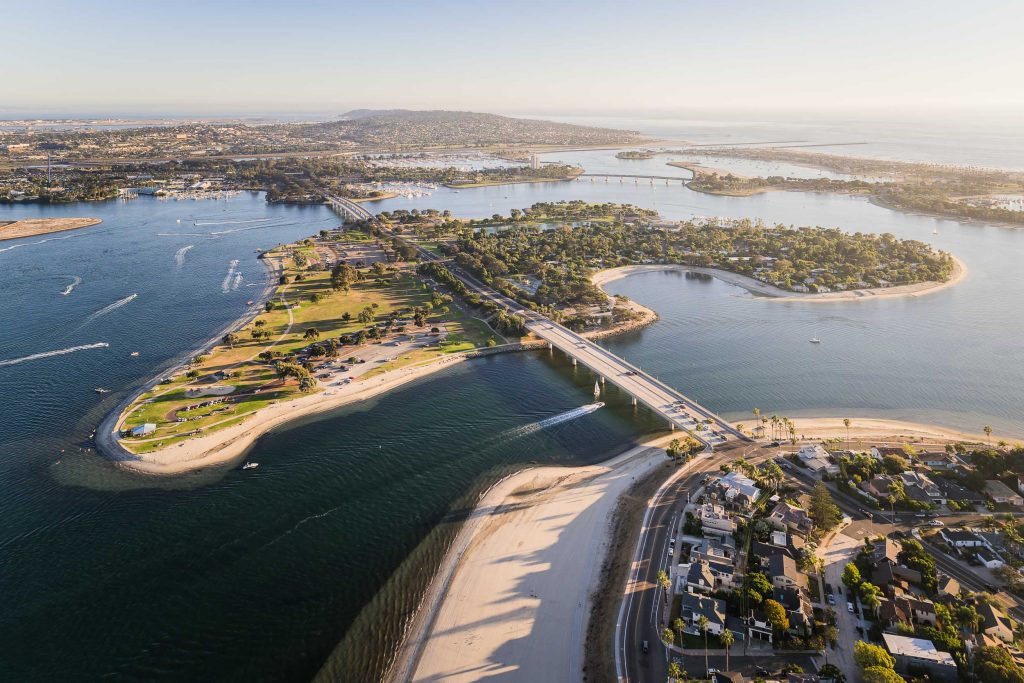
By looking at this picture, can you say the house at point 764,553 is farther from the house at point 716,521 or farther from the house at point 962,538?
the house at point 962,538

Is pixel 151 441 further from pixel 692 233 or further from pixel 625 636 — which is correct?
pixel 692 233

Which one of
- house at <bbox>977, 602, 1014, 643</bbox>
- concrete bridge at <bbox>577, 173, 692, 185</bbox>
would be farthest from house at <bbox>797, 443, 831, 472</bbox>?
concrete bridge at <bbox>577, 173, 692, 185</bbox>

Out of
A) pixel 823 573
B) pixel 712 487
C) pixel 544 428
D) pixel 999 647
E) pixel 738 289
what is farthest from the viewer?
pixel 738 289

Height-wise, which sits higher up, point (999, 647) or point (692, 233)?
point (692, 233)

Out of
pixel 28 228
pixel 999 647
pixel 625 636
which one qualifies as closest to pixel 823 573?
pixel 999 647

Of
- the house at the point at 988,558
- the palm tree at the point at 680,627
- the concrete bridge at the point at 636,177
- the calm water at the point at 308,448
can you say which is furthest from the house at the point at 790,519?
the concrete bridge at the point at 636,177

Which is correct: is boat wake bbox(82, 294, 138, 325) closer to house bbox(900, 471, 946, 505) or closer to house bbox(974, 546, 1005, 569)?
house bbox(900, 471, 946, 505)
